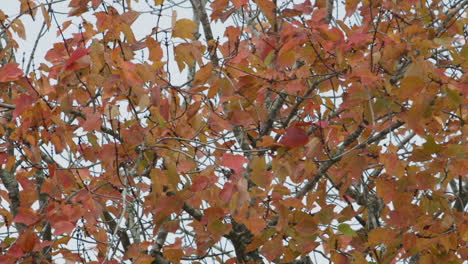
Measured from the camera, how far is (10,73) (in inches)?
126

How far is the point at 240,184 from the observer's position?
2818 millimetres

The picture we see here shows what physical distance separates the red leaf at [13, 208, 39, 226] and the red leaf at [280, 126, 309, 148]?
54.2 inches

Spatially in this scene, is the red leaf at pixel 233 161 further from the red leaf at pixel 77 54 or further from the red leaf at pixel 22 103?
the red leaf at pixel 22 103

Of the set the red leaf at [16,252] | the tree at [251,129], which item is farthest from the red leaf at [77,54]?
the red leaf at [16,252]

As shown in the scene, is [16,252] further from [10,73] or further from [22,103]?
[10,73]

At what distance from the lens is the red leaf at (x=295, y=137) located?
2922 millimetres

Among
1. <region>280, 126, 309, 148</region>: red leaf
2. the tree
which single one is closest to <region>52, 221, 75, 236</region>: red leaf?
the tree

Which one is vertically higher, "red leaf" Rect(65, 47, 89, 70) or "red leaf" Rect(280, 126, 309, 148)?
"red leaf" Rect(65, 47, 89, 70)

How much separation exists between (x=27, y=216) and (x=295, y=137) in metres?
1.47

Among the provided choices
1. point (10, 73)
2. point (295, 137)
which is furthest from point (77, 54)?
point (295, 137)

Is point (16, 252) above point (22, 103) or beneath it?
beneath

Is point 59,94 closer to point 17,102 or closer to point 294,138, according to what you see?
point 17,102

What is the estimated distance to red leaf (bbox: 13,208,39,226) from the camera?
3500mm

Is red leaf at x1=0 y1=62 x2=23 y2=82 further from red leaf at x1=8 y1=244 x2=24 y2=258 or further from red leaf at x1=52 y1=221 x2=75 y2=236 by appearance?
red leaf at x1=8 y1=244 x2=24 y2=258
